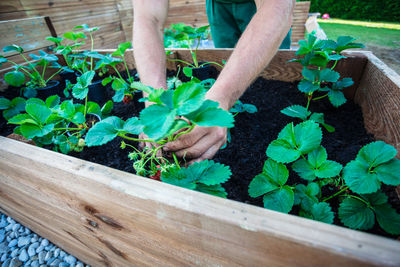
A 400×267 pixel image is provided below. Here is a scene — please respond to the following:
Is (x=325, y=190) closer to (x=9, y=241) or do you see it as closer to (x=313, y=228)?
(x=313, y=228)

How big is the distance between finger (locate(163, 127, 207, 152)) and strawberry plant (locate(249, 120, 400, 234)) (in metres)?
0.18

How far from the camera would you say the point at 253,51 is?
604 mm

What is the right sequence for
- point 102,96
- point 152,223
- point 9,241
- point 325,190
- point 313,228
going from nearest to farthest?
point 313,228 → point 152,223 → point 325,190 → point 9,241 → point 102,96

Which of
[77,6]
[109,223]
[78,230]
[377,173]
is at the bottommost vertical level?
[78,230]

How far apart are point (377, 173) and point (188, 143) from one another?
0.41m

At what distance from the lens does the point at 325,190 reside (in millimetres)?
612

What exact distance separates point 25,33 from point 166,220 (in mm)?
1684

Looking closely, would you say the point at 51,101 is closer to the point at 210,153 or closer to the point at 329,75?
the point at 210,153

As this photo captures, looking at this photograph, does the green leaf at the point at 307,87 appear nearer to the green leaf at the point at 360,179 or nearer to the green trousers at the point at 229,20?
the green leaf at the point at 360,179

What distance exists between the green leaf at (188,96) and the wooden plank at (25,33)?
1.53 metres

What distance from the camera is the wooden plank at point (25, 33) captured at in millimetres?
1274

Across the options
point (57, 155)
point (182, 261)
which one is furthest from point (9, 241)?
point (182, 261)

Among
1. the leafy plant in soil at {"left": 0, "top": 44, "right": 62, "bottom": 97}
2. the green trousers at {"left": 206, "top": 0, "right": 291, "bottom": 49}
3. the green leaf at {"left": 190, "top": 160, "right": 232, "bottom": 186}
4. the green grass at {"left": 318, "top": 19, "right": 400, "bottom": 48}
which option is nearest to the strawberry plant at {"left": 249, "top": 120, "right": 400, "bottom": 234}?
the green leaf at {"left": 190, "top": 160, "right": 232, "bottom": 186}

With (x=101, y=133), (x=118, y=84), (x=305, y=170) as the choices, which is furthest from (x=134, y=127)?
(x=118, y=84)
